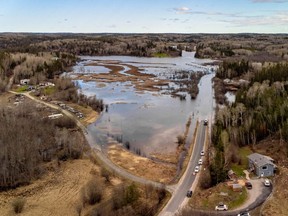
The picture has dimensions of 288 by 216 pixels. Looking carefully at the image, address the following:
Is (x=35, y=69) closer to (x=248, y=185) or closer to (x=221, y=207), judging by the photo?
(x=248, y=185)

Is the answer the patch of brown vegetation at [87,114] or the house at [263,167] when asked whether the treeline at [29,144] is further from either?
the house at [263,167]

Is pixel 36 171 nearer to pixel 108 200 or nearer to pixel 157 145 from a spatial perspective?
pixel 108 200

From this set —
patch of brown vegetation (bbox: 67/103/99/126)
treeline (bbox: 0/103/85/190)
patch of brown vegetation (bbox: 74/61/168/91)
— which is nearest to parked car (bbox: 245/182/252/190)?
treeline (bbox: 0/103/85/190)

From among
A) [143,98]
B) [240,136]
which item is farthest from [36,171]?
[143,98]

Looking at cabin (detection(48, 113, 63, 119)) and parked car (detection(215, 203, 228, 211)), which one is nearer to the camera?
parked car (detection(215, 203, 228, 211))

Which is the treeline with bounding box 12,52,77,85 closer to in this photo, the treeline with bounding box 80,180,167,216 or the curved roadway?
the curved roadway

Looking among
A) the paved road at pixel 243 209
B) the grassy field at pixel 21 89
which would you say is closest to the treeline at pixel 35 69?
the grassy field at pixel 21 89
